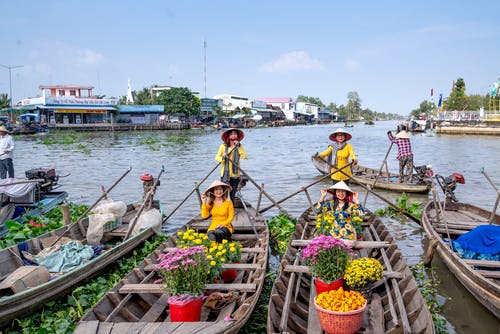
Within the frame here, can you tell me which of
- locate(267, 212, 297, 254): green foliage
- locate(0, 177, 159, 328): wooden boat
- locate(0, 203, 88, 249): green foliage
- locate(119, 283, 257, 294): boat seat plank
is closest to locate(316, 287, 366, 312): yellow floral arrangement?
locate(119, 283, 257, 294): boat seat plank

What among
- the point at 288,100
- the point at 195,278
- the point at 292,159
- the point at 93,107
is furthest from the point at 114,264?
the point at 288,100

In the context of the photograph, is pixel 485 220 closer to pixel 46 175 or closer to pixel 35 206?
pixel 35 206

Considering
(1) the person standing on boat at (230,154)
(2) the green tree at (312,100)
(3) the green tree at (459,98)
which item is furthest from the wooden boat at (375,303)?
(2) the green tree at (312,100)

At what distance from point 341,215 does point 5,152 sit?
836cm

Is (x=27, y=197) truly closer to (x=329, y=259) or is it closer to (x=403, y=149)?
(x=329, y=259)

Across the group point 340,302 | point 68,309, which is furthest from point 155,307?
point 340,302

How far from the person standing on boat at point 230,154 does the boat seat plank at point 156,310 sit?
359cm

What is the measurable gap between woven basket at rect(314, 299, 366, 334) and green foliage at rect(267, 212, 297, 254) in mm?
4342

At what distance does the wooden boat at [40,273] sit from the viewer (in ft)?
15.6

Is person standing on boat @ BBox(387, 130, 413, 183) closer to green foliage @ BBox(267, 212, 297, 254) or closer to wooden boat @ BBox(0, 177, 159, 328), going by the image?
green foliage @ BBox(267, 212, 297, 254)

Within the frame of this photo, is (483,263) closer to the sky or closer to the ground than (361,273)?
closer to the ground

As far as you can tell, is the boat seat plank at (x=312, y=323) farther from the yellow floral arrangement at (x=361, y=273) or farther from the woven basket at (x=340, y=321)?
the yellow floral arrangement at (x=361, y=273)

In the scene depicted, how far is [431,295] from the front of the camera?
252 inches

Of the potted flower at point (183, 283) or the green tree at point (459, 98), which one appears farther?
the green tree at point (459, 98)
